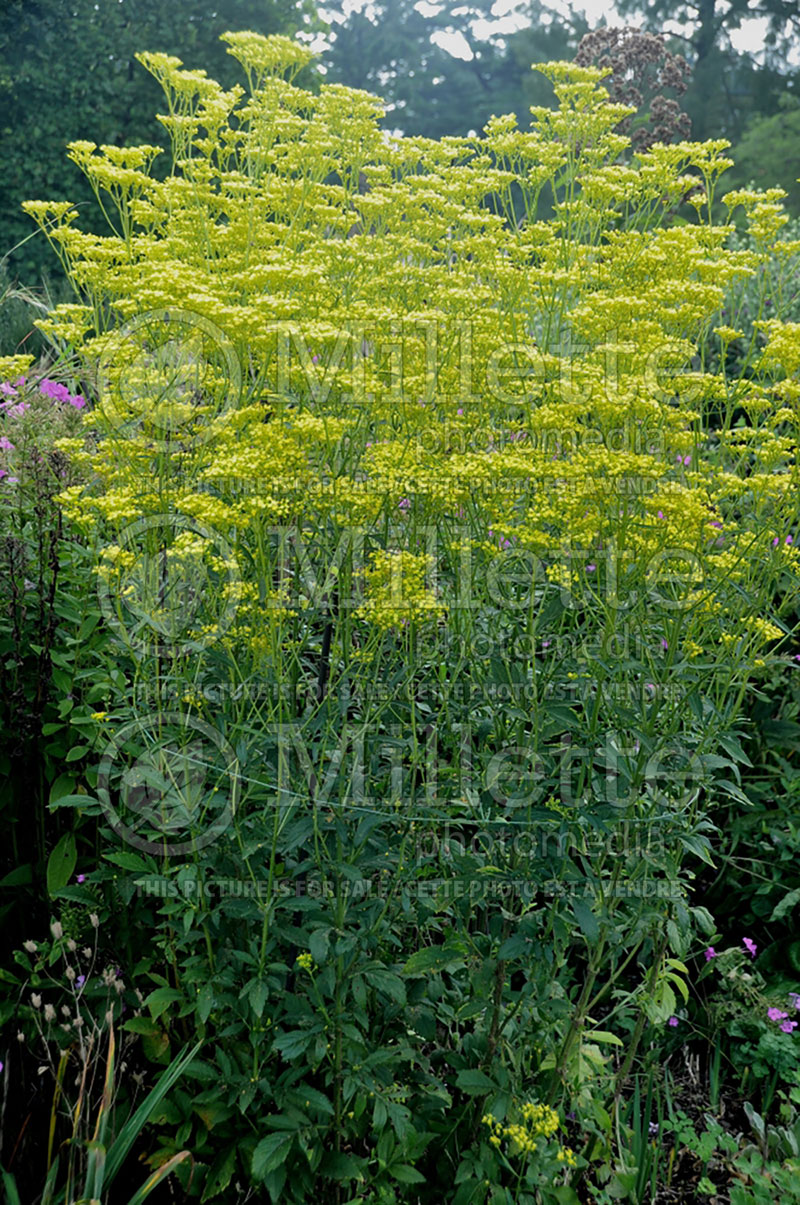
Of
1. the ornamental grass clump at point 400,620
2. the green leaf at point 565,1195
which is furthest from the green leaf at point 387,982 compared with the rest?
the green leaf at point 565,1195

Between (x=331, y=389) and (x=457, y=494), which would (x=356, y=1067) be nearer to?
(x=457, y=494)

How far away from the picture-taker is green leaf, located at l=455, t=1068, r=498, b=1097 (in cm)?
276

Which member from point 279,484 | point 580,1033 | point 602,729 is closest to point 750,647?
point 602,729

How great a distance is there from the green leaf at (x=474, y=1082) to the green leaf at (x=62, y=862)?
4.66 ft

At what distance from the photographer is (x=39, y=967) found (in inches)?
123

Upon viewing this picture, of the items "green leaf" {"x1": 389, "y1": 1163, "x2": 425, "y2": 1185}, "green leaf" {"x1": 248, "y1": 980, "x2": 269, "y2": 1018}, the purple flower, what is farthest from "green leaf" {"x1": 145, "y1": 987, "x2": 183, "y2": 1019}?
the purple flower

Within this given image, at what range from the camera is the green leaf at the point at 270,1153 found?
8.19 ft

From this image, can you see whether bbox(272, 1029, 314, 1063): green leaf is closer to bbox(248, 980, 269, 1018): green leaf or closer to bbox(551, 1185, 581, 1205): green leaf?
bbox(248, 980, 269, 1018): green leaf

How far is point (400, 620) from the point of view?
2.47 metres

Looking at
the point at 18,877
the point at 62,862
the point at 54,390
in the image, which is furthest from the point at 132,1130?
the point at 54,390

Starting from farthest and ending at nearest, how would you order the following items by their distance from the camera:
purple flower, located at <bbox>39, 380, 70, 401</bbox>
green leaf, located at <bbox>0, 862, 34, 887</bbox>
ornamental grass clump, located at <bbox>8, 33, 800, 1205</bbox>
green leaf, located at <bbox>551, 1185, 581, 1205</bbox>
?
purple flower, located at <bbox>39, 380, 70, 401</bbox>
green leaf, located at <bbox>0, 862, 34, 887</bbox>
green leaf, located at <bbox>551, 1185, 581, 1205</bbox>
ornamental grass clump, located at <bbox>8, 33, 800, 1205</bbox>

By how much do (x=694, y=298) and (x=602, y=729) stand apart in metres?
1.32

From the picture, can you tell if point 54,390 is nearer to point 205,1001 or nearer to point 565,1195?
point 205,1001

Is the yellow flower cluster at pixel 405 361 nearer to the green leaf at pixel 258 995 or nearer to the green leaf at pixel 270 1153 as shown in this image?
the green leaf at pixel 258 995
